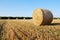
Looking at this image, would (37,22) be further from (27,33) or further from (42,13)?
(27,33)

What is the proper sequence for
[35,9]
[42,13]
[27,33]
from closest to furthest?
[27,33], [42,13], [35,9]

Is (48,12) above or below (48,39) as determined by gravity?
above

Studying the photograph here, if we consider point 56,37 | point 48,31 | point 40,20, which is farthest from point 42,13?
point 56,37

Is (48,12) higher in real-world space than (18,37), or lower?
higher

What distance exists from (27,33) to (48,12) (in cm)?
431

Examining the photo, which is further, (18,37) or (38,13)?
(38,13)

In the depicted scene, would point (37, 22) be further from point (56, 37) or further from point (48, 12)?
point (56, 37)

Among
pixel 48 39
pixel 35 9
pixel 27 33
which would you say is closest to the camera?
pixel 48 39

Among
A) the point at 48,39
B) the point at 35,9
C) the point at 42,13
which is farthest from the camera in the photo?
the point at 35,9

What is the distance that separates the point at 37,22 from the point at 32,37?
4597 mm

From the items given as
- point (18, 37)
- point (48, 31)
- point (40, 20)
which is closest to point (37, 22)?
point (40, 20)

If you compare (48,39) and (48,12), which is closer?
(48,39)

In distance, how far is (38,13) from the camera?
13.1 metres

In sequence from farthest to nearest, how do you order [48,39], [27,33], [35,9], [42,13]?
[35,9], [42,13], [27,33], [48,39]
